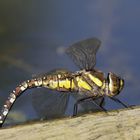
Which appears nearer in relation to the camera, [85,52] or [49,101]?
[49,101]

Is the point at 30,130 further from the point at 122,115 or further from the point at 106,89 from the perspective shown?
the point at 106,89

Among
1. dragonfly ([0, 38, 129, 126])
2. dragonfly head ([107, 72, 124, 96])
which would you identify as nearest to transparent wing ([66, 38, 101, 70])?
dragonfly ([0, 38, 129, 126])

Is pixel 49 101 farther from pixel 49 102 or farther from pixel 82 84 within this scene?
pixel 82 84

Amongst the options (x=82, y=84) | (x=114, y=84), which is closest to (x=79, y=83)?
(x=82, y=84)

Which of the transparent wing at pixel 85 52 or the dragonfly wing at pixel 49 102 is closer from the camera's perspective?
the dragonfly wing at pixel 49 102

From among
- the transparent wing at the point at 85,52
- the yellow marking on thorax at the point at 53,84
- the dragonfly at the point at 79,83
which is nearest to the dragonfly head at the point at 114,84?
the dragonfly at the point at 79,83

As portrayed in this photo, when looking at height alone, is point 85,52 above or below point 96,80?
above

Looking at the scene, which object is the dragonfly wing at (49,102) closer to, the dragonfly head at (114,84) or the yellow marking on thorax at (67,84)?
the yellow marking on thorax at (67,84)

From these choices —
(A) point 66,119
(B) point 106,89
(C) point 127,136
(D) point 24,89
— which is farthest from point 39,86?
(C) point 127,136

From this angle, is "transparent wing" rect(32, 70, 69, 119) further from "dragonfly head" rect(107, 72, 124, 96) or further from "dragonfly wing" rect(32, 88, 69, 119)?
"dragonfly head" rect(107, 72, 124, 96)
